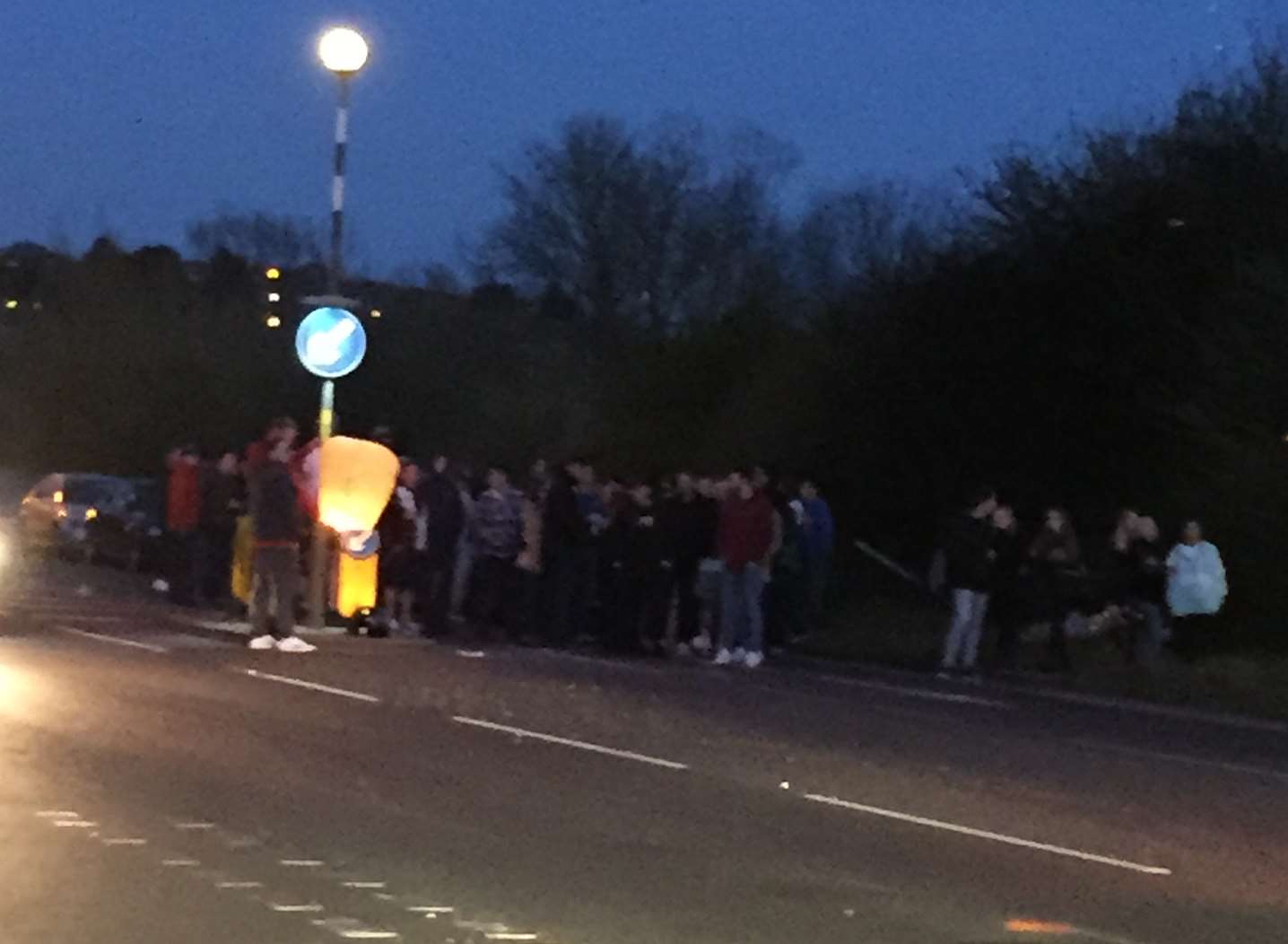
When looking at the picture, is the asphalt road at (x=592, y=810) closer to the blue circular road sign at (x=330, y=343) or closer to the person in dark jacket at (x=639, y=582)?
the person in dark jacket at (x=639, y=582)

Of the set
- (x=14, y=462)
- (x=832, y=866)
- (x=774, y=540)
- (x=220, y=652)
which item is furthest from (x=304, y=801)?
(x=14, y=462)

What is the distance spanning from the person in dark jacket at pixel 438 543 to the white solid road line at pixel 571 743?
7.89m

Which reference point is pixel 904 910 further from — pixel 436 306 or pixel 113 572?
pixel 436 306

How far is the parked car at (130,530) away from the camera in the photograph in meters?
34.7

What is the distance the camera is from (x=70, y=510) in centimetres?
3631

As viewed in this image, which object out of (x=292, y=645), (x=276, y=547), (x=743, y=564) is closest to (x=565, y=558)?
(x=743, y=564)

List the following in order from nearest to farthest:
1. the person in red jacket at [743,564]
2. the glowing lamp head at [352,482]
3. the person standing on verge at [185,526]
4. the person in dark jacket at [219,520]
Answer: the glowing lamp head at [352,482], the person in red jacket at [743,564], the person in dark jacket at [219,520], the person standing on verge at [185,526]

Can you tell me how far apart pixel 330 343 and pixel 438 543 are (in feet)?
8.00

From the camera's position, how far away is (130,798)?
39.3 ft

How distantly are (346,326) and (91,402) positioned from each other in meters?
34.8

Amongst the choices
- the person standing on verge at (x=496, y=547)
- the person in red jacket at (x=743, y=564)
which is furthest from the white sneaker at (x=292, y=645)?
the person in red jacket at (x=743, y=564)

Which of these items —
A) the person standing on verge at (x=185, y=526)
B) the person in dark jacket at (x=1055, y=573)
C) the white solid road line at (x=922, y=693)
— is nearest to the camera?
the white solid road line at (x=922, y=693)

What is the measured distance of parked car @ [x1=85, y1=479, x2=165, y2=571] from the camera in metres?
34.7

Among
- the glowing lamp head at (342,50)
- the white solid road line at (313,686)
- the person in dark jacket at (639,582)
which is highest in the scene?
the glowing lamp head at (342,50)
